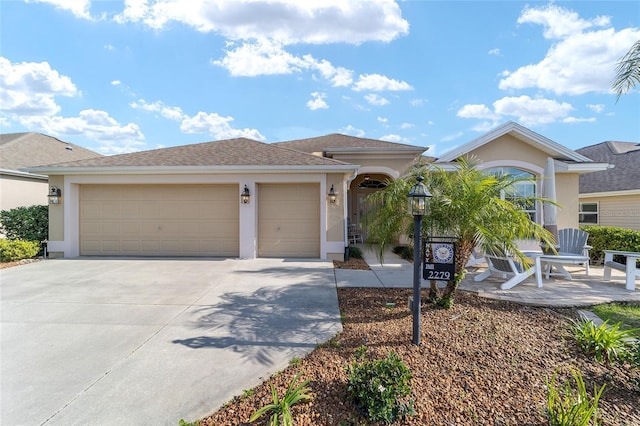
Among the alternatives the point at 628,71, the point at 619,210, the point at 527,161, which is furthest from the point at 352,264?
the point at 619,210

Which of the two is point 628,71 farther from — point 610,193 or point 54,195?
point 54,195

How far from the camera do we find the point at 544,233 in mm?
4367

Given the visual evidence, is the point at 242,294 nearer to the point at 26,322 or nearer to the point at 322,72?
the point at 26,322

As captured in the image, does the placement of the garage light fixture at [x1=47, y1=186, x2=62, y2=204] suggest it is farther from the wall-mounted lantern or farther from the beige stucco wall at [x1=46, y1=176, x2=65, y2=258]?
the wall-mounted lantern

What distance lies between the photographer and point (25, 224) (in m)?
9.84

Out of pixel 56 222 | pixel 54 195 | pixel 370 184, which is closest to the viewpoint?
pixel 54 195

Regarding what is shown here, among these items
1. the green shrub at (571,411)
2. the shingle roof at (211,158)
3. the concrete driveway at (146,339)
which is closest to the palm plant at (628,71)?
the green shrub at (571,411)

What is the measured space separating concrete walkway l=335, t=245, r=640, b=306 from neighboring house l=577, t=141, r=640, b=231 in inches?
249

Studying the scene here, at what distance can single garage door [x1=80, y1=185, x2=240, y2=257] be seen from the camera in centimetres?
981

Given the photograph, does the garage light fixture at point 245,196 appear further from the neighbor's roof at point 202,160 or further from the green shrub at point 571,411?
the green shrub at point 571,411

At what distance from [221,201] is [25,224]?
6.74 m

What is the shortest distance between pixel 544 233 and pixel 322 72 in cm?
1157

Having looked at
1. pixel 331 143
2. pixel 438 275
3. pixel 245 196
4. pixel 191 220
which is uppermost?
pixel 331 143

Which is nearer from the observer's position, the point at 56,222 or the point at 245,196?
the point at 245,196
